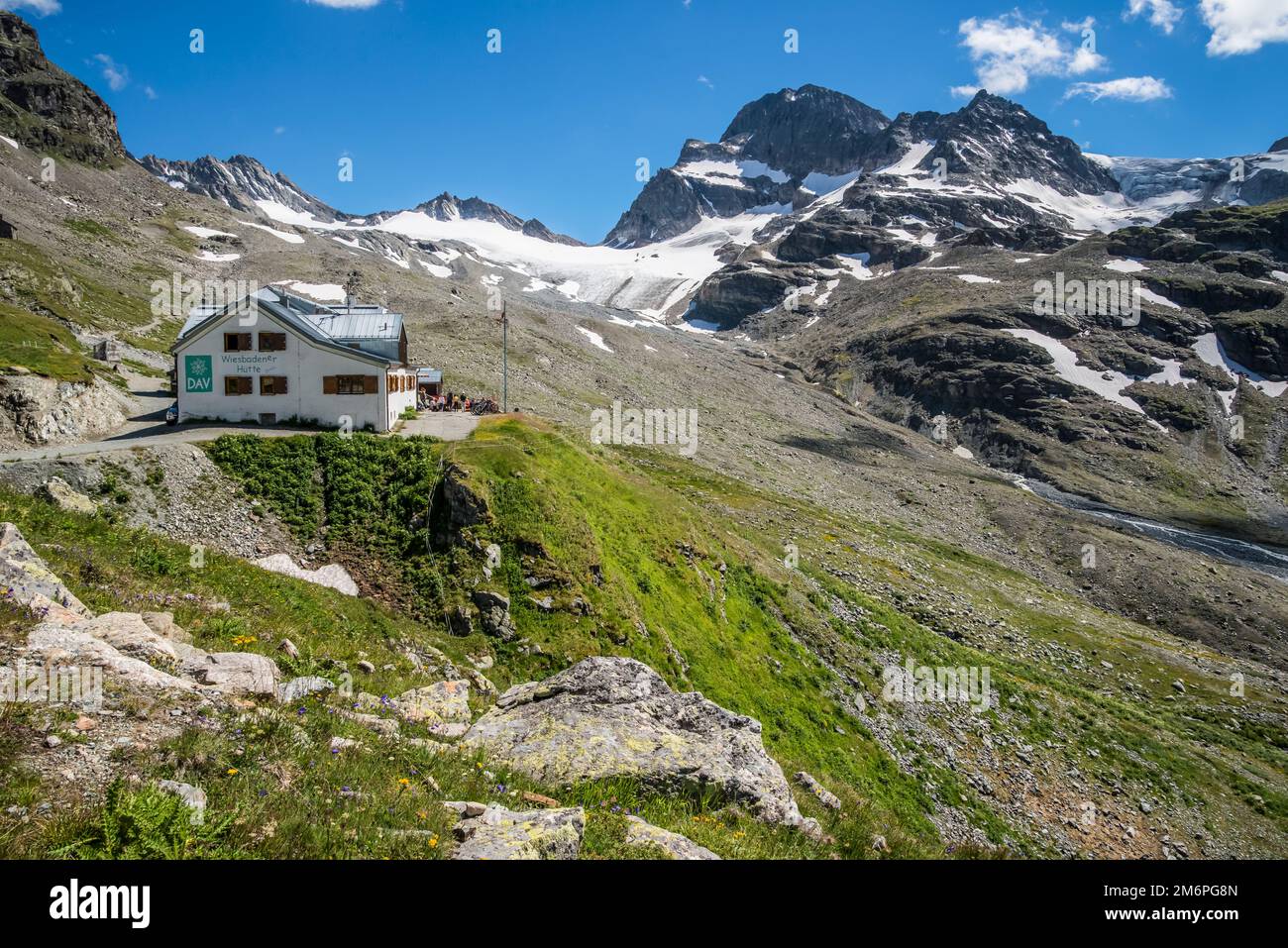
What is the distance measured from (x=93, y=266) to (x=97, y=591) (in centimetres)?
11017

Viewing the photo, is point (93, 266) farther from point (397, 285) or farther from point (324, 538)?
point (324, 538)

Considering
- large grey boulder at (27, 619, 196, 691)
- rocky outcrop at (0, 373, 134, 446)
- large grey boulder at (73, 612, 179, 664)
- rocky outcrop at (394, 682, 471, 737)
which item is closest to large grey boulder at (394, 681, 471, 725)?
rocky outcrop at (394, 682, 471, 737)

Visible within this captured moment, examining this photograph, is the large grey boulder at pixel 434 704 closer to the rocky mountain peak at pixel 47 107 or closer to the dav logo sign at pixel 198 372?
the dav logo sign at pixel 198 372

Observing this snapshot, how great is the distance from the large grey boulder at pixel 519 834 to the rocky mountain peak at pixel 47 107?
20615 centimetres

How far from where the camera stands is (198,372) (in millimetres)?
35469

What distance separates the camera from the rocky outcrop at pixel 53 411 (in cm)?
3011

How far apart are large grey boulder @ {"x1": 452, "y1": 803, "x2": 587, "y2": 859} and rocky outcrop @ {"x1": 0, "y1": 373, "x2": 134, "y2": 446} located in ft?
116

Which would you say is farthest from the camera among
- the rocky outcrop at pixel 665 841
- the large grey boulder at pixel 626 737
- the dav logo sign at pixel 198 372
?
the dav logo sign at pixel 198 372

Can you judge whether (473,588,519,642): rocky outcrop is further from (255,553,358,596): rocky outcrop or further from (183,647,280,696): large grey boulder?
(183,647,280,696): large grey boulder

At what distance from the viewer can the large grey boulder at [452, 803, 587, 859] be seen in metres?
Answer: 7.06

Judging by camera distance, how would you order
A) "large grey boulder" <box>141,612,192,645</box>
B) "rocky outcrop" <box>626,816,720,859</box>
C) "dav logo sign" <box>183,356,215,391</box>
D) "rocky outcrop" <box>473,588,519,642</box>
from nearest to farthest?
"rocky outcrop" <box>626,816,720,859</box>
"large grey boulder" <box>141,612,192,645</box>
"rocky outcrop" <box>473,588,519,642</box>
"dav logo sign" <box>183,356,215,391</box>

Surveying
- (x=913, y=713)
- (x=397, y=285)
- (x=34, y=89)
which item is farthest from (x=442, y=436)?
(x=34, y=89)

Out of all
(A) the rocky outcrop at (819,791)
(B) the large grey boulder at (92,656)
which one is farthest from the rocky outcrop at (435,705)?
(A) the rocky outcrop at (819,791)
